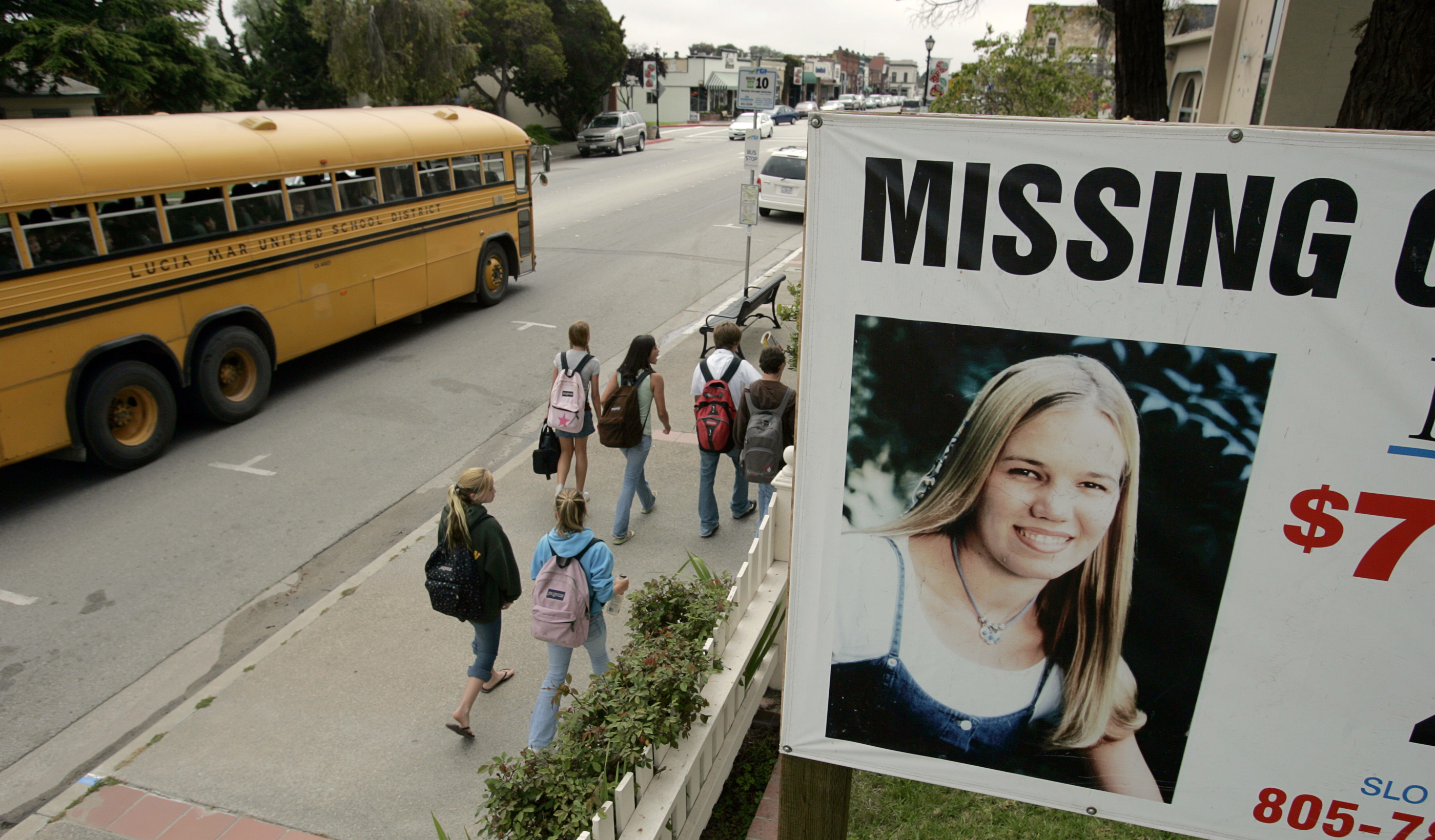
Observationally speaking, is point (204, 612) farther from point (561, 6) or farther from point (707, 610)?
point (561, 6)

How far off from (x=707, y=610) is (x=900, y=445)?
240 cm

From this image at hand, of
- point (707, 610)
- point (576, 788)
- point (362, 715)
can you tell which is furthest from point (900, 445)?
point (362, 715)

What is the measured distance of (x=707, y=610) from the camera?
441cm

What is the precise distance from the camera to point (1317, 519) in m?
2.03

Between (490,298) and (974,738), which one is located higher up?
(974,738)

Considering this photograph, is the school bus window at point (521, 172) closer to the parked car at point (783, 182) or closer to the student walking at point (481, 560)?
the parked car at point (783, 182)

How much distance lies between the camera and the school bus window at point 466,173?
40.2ft

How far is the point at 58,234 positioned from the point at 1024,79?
13619 mm

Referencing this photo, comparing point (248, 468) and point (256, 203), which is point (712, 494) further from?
point (256, 203)

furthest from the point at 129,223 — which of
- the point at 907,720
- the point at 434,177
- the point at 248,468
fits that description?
the point at 907,720

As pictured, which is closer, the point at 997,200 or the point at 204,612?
the point at 997,200

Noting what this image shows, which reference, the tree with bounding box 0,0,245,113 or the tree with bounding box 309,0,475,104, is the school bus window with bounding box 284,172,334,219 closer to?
the tree with bounding box 0,0,245,113

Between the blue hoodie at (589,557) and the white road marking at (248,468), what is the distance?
4.97 metres

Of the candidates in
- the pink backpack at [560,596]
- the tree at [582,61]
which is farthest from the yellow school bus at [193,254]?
the tree at [582,61]
